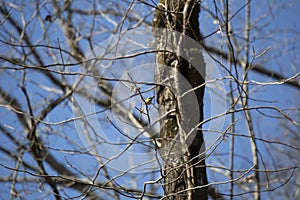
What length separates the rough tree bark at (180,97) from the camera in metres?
2.46

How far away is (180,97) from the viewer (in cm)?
260

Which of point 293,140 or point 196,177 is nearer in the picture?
point 196,177

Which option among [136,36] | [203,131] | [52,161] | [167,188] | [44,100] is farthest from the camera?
Answer: [52,161]

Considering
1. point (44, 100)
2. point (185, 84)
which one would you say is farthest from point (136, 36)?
point (44, 100)

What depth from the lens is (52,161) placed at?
573 centimetres

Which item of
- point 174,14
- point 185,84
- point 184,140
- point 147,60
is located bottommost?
point 184,140

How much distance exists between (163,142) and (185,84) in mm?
324

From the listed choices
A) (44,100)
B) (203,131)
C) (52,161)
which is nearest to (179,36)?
(203,131)

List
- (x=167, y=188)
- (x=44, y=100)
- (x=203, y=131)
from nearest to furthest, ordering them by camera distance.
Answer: (x=167, y=188), (x=203, y=131), (x=44, y=100)

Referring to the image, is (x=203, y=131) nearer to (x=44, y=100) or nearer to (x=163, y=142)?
(x=163, y=142)

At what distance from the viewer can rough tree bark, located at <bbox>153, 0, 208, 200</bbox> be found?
96.8 inches

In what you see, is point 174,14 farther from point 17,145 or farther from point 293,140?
point 293,140

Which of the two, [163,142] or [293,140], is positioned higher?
[293,140]

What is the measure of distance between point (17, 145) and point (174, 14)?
7.58 ft
